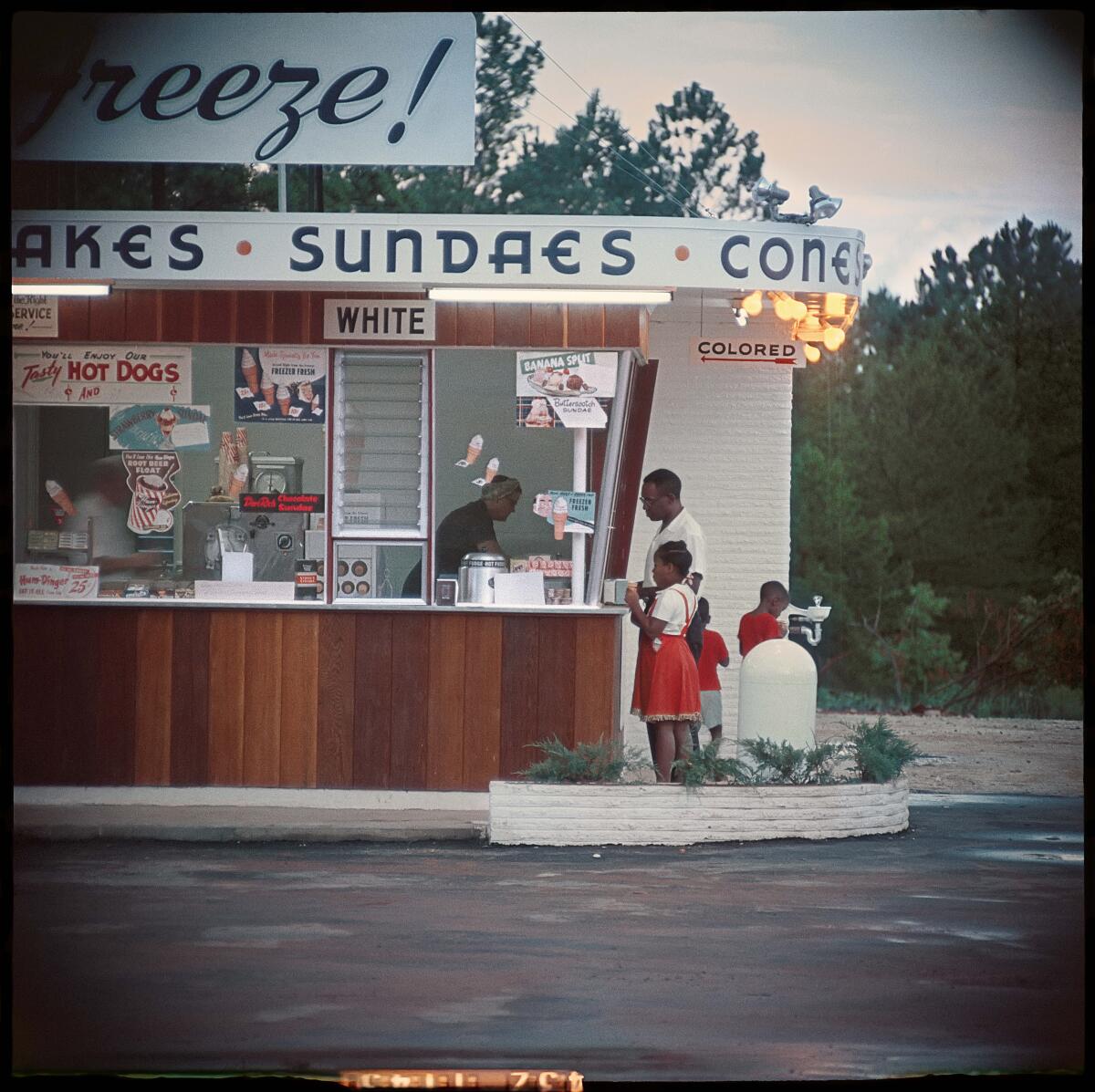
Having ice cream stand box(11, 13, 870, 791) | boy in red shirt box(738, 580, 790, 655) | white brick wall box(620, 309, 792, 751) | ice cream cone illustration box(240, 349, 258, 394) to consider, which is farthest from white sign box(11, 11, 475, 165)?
boy in red shirt box(738, 580, 790, 655)

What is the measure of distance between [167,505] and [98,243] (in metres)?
1.74

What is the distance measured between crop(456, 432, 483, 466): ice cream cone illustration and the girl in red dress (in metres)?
1.39

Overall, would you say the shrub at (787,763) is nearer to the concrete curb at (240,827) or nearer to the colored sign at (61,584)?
the concrete curb at (240,827)

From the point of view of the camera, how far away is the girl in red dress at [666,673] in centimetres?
1095

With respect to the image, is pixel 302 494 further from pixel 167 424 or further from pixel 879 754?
pixel 879 754

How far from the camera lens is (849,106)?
127ft

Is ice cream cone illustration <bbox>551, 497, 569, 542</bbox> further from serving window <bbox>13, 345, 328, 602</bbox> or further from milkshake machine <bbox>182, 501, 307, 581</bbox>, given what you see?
milkshake machine <bbox>182, 501, 307, 581</bbox>

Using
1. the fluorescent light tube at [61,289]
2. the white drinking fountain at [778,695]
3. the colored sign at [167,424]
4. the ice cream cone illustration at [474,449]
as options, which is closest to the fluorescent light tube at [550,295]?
the ice cream cone illustration at [474,449]

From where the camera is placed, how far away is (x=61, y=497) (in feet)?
38.5

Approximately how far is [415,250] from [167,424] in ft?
6.85

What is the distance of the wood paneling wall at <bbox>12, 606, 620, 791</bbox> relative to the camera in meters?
11.3

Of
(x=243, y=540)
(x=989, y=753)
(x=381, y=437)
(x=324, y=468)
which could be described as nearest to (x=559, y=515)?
(x=381, y=437)

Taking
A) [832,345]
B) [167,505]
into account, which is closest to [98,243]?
[167,505]

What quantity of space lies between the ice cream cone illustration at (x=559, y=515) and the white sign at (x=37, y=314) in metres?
3.41
